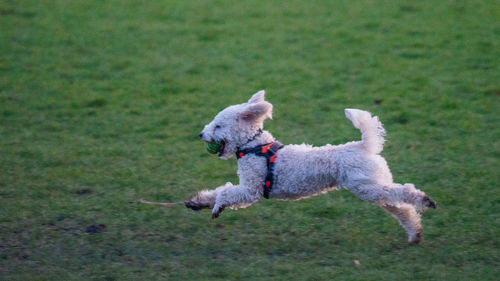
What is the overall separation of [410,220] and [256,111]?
4.53 feet

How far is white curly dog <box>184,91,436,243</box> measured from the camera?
4.35m

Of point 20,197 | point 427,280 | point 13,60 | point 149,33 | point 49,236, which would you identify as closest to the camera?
point 427,280

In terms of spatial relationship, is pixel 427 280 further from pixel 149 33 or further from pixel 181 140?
pixel 149 33

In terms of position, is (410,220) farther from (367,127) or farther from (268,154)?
(268,154)

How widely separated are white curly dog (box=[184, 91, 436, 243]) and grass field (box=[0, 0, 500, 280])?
409mm

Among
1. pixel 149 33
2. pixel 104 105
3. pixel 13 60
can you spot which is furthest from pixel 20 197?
pixel 149 33

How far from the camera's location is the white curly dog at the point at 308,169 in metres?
4.35

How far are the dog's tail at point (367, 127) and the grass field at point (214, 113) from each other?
802 millimetres

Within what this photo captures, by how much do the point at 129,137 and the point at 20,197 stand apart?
5.37ft

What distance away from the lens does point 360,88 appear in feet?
26.5

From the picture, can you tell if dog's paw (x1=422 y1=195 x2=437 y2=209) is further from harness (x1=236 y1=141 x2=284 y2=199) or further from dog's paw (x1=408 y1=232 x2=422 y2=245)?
harness (x1=236 y1=141 x2=284 y2=199)

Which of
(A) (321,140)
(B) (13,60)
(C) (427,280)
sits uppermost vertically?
(B) (13,60)

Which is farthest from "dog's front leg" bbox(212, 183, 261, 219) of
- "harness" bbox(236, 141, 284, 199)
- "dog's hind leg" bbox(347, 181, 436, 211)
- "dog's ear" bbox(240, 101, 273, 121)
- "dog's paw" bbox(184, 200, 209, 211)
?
"dog's hind leg" bbox(347, 181, 436, 211)

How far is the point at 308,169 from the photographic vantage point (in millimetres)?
4469
